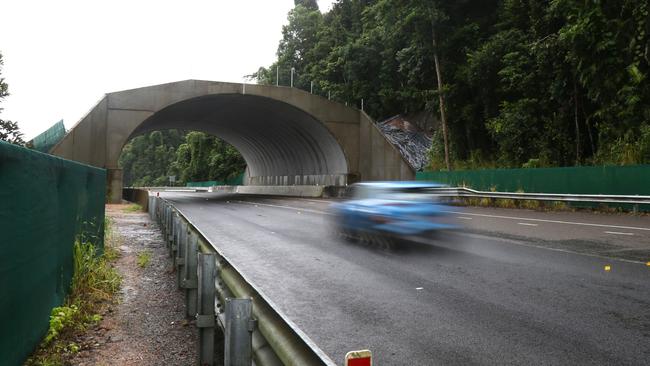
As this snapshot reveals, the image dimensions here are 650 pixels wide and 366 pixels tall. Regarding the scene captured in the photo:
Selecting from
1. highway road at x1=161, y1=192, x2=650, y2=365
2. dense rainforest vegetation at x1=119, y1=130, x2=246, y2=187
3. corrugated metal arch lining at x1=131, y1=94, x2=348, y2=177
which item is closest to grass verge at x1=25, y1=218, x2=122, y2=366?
highway road at x1=161, y1=192, x2=650, y2=365

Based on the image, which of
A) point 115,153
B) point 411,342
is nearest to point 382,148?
point 115,153

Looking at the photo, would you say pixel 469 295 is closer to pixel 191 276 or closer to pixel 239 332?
pixel 191 276

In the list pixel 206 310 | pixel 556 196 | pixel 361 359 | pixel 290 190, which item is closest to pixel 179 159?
pixel 290 190

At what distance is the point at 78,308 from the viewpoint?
548 cm

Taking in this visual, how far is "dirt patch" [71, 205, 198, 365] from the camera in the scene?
443 cm

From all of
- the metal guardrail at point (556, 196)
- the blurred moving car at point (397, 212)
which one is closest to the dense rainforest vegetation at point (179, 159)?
the metal guardrail at point (556, 196)

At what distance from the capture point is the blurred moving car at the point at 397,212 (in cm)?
954

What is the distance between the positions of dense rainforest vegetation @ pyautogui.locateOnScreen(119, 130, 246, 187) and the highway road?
228 ft

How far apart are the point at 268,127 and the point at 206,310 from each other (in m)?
38.1

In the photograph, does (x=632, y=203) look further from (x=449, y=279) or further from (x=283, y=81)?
(x=283, y=81)

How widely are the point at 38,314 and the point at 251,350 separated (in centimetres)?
273

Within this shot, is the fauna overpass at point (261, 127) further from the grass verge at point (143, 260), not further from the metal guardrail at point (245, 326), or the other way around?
the metal guardrail at point (245, 326)

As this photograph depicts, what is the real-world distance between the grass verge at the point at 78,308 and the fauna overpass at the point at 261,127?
2399 centimetres

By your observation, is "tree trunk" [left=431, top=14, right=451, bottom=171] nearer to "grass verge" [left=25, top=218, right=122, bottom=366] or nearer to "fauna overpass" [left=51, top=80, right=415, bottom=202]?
"fauna overpass" [left=51, top=80, right=415, bottom=202]
